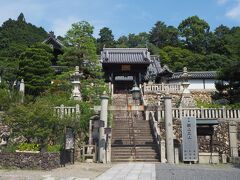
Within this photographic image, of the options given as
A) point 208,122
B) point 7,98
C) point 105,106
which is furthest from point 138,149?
point 7,98

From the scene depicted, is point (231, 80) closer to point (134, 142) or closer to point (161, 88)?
point (161, 88)

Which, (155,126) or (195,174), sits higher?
(155,126)

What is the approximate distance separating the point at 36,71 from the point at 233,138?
16.8m

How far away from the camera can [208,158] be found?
57.6 ft

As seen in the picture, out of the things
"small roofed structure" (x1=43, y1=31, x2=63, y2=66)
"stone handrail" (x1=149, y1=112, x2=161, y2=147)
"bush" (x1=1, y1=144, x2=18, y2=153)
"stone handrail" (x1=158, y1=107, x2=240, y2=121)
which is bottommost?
"bush" (x1=1, y1=144, x2=18, y2=153)

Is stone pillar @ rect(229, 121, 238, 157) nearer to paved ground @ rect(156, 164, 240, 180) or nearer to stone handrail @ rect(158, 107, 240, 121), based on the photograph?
stone handrail @ rect(158, 107, 240, 121)

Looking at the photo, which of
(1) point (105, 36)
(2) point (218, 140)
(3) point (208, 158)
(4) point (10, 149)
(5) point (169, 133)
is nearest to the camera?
(4) point (10, 149)

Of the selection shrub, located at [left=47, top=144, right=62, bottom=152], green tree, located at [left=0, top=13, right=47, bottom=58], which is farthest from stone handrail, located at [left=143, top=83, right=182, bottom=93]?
green tree, located at [left=0, top=13, right=47, bottom=58]

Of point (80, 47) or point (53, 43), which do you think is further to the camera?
point (53, 43)

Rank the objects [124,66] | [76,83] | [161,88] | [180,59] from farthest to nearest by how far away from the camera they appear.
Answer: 1. [180,59]
2. [124,66]
3. [161,88]
4. [76,83]

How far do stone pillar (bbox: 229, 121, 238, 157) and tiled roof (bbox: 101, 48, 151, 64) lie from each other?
49.3 feet

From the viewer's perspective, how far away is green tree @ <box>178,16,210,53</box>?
58.9 metres

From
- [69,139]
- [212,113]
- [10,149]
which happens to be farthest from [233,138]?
[10,149]

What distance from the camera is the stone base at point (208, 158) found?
1747 cm
